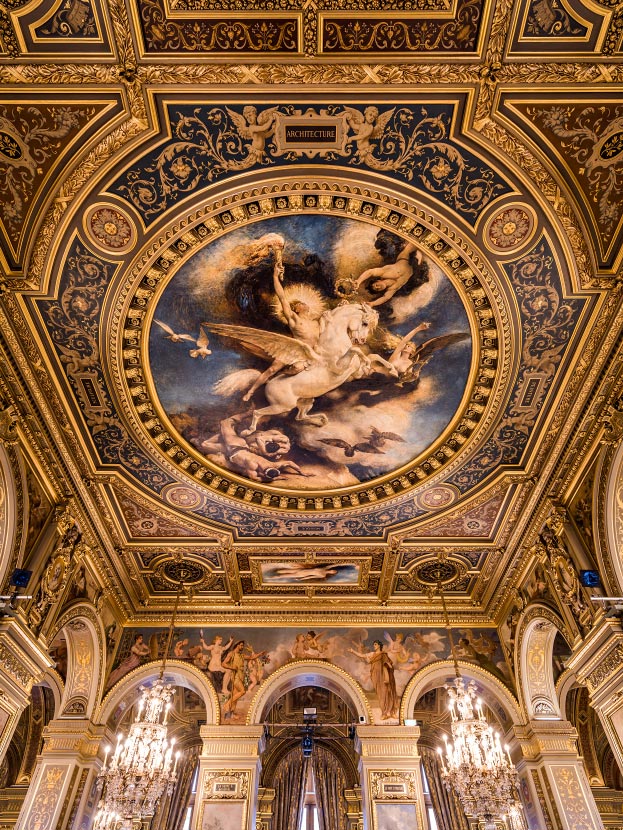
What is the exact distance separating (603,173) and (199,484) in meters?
7.58

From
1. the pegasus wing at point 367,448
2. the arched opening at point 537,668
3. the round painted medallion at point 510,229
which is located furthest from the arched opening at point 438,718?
the round painted medallion at point 510,229

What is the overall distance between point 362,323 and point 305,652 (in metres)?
7.91

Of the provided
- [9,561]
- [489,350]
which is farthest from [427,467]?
[9,561]

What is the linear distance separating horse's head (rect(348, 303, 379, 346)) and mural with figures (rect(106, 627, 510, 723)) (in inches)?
295

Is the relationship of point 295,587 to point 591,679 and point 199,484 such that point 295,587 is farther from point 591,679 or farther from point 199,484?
point 591,679

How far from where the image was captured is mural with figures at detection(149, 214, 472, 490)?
7.31 metres

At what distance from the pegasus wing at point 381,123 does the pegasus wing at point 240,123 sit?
4.68 ft

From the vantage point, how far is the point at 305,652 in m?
12.3

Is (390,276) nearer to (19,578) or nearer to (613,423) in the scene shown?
(613,423)

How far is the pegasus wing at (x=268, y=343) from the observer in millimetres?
7953

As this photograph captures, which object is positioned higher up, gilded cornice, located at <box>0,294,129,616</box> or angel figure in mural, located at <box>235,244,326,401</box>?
angel figure in mural, located at <box>235,244,326,401</box>

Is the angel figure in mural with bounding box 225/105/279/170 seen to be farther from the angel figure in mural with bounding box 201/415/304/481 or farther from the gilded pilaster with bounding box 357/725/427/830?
the gilded pilaster with bounding box 357/725/427/830

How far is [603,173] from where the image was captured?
20.9 feet

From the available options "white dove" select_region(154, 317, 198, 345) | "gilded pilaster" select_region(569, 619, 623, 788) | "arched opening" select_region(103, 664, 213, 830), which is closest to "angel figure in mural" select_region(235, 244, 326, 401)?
"white dove" select_region(154, 317, 198, 345)
